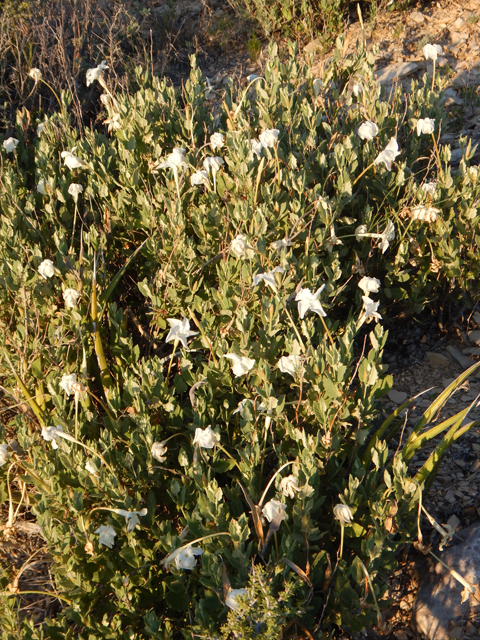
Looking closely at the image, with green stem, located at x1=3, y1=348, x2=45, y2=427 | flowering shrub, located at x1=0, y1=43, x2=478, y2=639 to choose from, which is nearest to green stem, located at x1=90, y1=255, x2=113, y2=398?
flowering shrub, located at x1=0, y1=43, x2=478, y2=639

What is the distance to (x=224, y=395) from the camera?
2322 millimetres

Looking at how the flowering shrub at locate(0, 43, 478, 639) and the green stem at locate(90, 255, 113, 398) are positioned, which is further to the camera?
the green stem at locate(90, 255, 113, 398)

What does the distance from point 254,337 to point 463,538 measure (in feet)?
3.56

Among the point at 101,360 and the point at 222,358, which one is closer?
the point at 222,358

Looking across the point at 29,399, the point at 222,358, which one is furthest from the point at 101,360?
the point at 222,358

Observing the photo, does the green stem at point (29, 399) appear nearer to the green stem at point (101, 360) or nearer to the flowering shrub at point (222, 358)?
the flowering shrub at point (222, 358)

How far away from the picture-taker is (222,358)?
2.25 meters

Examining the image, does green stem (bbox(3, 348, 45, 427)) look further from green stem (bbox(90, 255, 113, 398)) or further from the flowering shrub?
green stem (bbox(90, 255, 113, 398))

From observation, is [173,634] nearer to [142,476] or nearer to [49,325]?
[142,476]

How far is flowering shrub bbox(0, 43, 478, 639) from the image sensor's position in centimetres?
182

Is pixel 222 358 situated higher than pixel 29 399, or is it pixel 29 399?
pixel 222 358

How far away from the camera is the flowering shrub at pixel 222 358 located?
5.96 feet

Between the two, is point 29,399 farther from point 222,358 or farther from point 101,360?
point 222,358

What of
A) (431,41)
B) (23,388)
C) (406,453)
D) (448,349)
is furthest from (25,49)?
(406,453)
